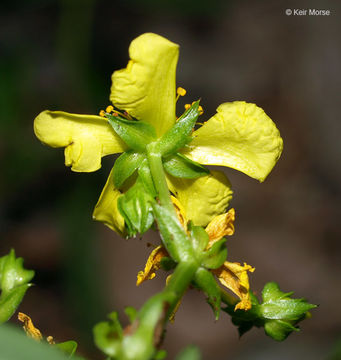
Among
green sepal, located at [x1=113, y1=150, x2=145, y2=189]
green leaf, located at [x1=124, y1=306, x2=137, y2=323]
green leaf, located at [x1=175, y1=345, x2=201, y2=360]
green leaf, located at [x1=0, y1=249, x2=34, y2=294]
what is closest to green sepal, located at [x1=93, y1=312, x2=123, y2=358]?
green leaf, located at [x1=124, y1=306, x2=137, y2=323]

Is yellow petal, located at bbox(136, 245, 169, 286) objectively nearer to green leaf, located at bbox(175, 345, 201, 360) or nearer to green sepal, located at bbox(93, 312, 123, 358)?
green sepal, located at bbox(93, 312, 123, 358)

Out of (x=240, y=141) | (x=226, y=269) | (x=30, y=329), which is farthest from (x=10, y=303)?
(x=240, y=141)

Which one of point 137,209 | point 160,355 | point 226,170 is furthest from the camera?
point 226,170

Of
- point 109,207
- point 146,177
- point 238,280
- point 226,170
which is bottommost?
point 226,170

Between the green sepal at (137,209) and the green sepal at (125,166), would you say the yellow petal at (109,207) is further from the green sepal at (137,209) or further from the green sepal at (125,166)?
the green sepal at (137,209)

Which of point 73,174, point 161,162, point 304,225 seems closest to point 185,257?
point 161,162

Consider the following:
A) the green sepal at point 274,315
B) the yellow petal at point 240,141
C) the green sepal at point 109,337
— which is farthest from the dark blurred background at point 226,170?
the green sepal at point 109,337

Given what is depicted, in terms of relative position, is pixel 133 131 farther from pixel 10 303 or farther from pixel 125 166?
pixel 10 303
